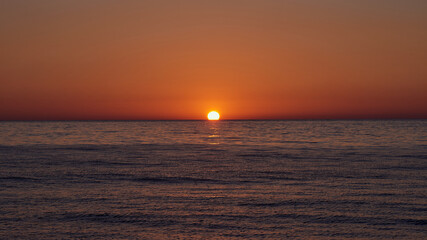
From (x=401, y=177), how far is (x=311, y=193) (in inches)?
189

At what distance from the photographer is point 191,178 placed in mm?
13820

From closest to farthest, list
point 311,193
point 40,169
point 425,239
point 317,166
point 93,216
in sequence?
1. point 425,239
2. point 93,216
3. point 311,193
4. point 40,169
5. point 317,166

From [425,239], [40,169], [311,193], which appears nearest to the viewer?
[425,239]

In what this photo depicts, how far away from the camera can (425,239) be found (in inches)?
268

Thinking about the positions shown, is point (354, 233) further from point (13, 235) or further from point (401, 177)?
point (401, 177)

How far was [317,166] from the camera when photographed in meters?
17.5

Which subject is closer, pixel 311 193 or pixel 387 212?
pixel 387 212

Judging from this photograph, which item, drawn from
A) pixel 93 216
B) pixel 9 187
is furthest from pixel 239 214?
pixel 9 187

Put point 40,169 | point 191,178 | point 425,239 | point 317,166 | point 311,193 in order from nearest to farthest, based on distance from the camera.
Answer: point 425,239 < point 311,193 < point 191,178 < point 40,169 < point 317,166

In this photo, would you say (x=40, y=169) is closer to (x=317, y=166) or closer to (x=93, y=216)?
(x=93, y=216)

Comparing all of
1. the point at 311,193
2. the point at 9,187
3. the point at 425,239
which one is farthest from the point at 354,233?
the point at 9,187

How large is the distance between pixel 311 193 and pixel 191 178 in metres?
4.49

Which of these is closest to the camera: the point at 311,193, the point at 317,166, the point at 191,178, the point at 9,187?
the point at 311,193

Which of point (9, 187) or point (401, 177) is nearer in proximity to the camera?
point (9, 187)
